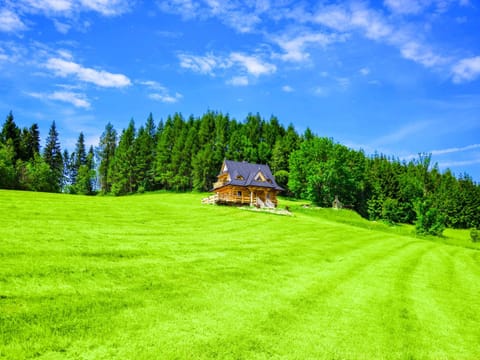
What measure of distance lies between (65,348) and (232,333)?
11.9ft

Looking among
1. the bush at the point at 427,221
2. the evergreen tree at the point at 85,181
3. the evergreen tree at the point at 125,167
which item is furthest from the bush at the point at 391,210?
the evergreen tree at the point at 85,181

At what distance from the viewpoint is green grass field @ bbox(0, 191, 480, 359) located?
7.20 metres

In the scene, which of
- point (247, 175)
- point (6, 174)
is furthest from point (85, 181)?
point (247, 175)

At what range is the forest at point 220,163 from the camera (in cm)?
7512

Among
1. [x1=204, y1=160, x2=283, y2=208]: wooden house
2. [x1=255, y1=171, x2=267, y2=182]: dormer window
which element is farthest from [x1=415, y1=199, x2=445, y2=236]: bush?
[x1=255, y1=171, x2=267, y2=182]: dormer window

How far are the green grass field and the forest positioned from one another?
5801 cm

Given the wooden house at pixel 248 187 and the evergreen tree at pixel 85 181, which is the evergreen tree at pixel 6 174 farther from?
the wooden house at pixel 248 187

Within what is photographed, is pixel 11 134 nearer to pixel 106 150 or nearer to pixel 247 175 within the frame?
pixel 106 150

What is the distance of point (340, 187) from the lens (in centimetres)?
7375

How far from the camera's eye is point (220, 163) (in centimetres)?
8744

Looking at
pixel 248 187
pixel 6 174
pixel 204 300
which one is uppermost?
pixel 6 174

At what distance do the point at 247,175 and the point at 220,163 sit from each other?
33053mm

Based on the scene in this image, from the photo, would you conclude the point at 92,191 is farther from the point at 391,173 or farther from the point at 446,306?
the point at 446,306

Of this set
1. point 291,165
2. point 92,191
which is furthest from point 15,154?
point 291,165
